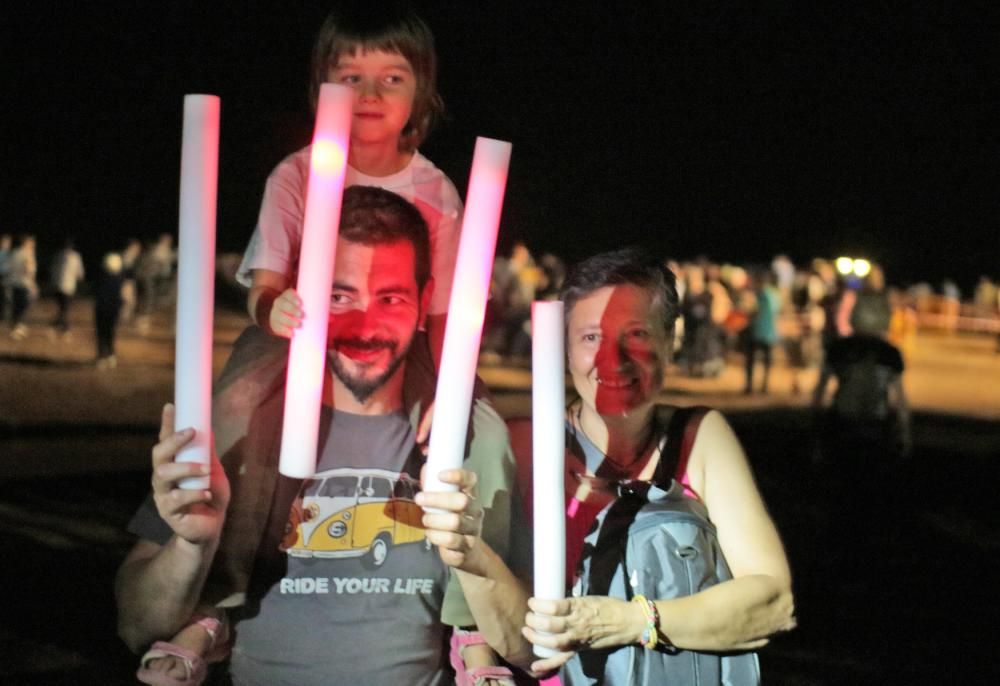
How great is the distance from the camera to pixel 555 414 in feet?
5.11

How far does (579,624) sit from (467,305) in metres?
0.51

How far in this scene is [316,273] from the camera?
1551 millimetres

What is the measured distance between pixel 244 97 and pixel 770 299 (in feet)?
36.6

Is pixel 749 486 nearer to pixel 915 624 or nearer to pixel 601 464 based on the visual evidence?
pixel 601 464

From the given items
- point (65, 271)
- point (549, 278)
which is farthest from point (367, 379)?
point (65, 271)

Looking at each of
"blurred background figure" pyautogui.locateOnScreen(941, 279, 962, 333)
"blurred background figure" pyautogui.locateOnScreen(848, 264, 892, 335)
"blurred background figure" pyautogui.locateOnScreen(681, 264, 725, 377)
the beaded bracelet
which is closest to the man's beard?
the beaded bracelet

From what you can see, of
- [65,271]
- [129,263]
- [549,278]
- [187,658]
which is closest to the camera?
[187,658]

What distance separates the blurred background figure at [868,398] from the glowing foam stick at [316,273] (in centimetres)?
544

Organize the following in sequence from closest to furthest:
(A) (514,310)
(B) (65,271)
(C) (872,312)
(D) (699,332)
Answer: (C) (872,312)
(A) (514,310)
(B) (65,271)
(D) (699,332)

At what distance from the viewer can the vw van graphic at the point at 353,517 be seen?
1907 mm

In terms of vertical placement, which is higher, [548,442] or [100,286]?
[548,442]

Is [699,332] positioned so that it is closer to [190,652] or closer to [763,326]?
[763,326]

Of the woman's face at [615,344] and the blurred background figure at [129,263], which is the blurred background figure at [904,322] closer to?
the blurred background figure at [129,263]

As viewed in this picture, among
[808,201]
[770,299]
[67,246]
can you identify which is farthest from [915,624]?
[67,246]
